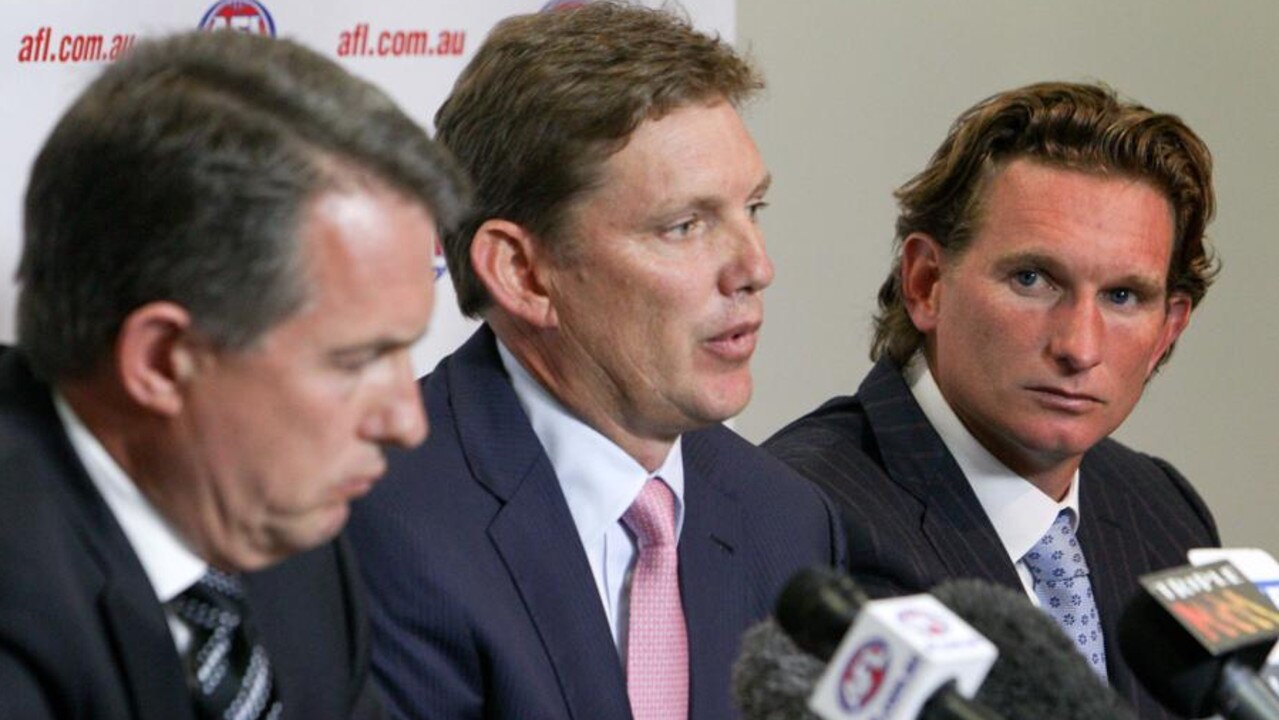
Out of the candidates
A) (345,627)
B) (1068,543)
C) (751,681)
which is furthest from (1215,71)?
(751,681)

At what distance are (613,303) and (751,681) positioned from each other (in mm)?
945

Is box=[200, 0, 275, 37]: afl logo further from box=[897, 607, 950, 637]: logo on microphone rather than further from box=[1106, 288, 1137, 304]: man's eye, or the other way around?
box=[897, 607, 950, 637]: logo on microphone

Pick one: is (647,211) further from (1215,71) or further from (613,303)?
(1215,71)

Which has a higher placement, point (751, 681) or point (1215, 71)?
point (1215, 71)

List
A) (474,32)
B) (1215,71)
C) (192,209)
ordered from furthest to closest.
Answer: (1215,71) → (474,32) → (192,209)

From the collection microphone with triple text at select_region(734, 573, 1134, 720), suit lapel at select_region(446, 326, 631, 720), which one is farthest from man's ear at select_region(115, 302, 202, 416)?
suit lapel at select_region(446, 326, 631, 720)

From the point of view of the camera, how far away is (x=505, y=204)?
2256mm

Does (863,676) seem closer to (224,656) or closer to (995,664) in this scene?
(995,664)

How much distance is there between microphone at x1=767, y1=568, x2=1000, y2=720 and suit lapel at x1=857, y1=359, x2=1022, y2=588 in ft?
4.48

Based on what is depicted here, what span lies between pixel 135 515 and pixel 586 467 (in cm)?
74

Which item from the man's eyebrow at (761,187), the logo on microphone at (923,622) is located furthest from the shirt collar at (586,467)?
the logo on microphone at (923,622)

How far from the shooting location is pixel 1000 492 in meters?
2.68

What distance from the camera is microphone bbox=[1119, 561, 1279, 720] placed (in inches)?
54.9

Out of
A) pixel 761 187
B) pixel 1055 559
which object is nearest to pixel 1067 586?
pixel 1055 559
